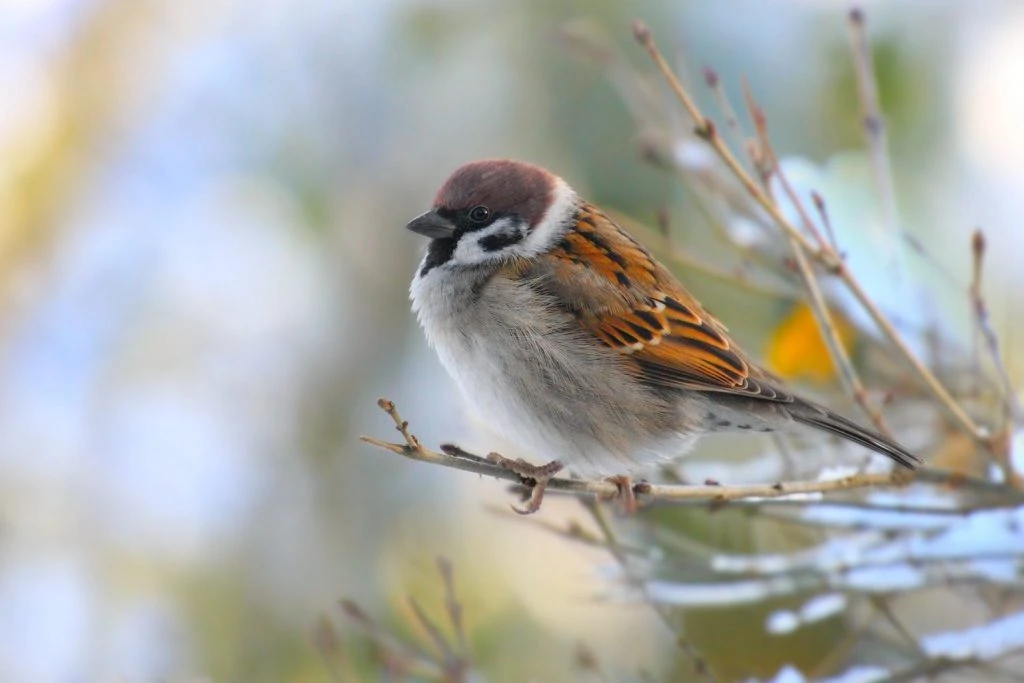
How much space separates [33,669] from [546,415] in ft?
8.76

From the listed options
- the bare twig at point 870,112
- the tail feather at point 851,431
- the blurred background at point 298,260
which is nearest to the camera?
the tail feather at point 851,431

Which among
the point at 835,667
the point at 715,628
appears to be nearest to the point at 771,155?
the point at 835,667

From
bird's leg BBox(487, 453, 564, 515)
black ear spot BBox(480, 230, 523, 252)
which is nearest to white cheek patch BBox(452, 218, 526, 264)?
black ear spot BBox(480, 230, 523, 252)

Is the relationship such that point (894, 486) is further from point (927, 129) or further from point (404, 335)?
point (404, 335)

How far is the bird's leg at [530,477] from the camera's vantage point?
237 centimetres

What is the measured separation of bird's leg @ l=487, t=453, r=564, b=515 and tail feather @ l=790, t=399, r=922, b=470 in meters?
0.70

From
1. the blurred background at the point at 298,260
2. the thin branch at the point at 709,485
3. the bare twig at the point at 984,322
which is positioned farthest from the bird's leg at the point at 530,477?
the blurred background at the point at 298,260

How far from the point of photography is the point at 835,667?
3.57 m

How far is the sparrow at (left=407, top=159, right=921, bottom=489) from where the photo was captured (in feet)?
9.66

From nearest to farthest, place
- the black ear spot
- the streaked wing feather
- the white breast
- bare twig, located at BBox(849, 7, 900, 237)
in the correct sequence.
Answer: bare twig, located at BBox(849, 7, 900, 237)
the white breast
the streaked wing feather
the black ear spot

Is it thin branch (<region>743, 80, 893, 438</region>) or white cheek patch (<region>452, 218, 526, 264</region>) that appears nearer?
thin branch (<region>743, 80, 893, 438</region>)

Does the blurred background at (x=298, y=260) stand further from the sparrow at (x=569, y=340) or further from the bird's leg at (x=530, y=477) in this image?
the bird's leg at (x=530, y=477)

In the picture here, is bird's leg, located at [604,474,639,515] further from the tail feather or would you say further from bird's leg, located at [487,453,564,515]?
the tail feather

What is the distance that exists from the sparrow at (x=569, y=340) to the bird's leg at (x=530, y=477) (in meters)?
0.41
